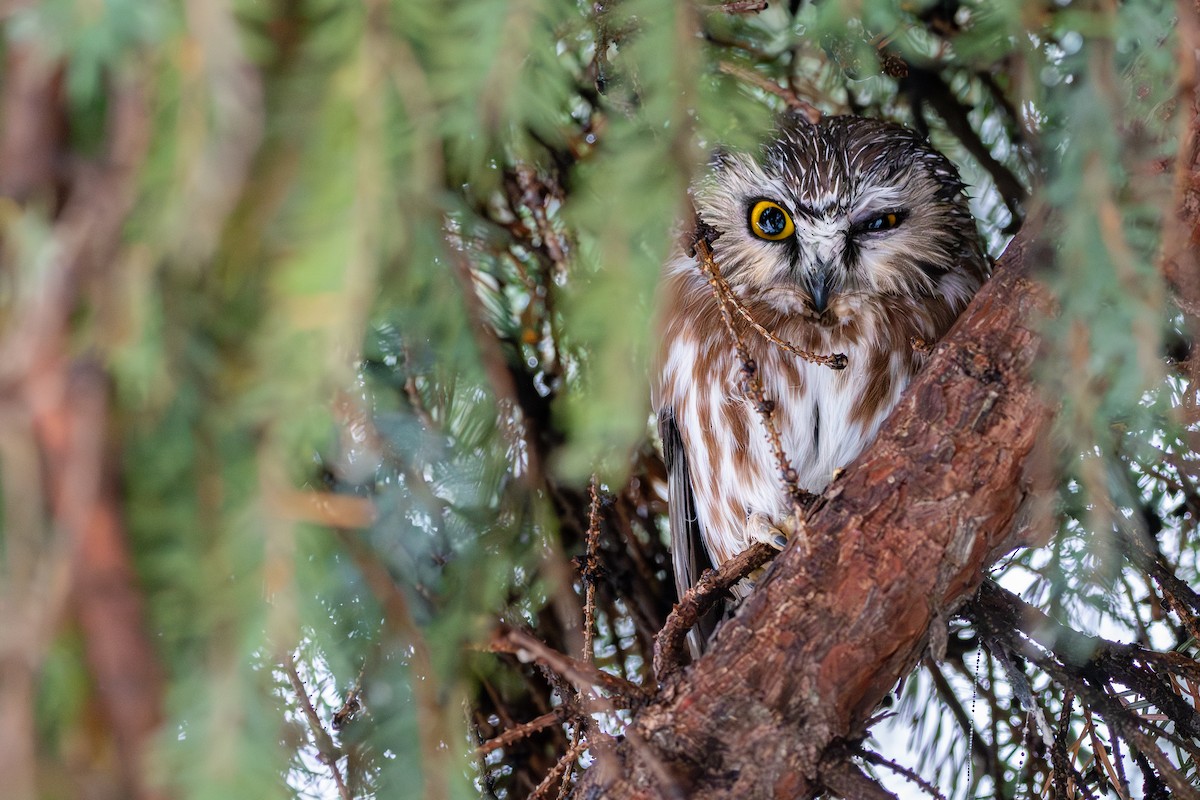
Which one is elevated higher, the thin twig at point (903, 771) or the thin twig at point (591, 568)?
the thin twig at point (591, 568)

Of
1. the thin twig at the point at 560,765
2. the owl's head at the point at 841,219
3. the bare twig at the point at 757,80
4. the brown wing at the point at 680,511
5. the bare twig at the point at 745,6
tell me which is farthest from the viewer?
the brown wing at the point at 680,511

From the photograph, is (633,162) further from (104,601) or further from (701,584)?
(701,584)

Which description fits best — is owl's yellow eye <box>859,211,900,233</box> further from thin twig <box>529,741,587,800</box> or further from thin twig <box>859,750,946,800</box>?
thin twig <box>529,741,587,800</box>

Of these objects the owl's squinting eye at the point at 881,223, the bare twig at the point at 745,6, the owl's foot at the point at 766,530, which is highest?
the owl's squinting eye at the point at 881,223

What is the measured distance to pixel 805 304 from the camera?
78.4 inches

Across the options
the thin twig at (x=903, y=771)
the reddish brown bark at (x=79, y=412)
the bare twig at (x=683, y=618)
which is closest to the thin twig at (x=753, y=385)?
the bare twig at (x=683, y=618)

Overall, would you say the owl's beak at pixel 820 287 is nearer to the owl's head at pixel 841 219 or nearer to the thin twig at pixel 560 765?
the owl's head at pixel 841 219

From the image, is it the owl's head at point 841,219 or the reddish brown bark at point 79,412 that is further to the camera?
the owl's head at point 841,219

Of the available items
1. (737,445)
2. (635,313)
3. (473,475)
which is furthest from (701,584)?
(635,313)

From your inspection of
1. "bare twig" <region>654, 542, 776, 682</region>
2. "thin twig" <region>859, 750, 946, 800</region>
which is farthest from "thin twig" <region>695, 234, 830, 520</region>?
"thin twig" <region>859, 750, 946, 800</region>

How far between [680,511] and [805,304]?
548 millimetres

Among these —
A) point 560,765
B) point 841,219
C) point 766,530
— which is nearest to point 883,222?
point 841,219

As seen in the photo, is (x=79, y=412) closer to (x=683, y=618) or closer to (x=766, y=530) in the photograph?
(x=683, y=618)

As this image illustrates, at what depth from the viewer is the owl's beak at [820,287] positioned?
195 centimetres
